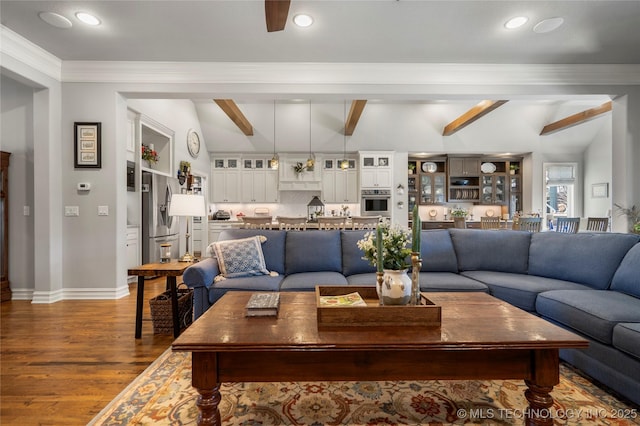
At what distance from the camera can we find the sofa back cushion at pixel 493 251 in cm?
310

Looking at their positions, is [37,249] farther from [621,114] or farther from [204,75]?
[621,114]

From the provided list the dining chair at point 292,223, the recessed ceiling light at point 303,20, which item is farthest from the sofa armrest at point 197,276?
the dining chair at point 292,223

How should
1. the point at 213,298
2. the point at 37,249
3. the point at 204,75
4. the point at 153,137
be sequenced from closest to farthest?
the point at 213,298
the point at 37,249
the point at 204,75
the point at 153,137

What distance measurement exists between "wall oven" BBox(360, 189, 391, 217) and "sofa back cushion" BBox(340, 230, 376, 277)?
4612 millimetres

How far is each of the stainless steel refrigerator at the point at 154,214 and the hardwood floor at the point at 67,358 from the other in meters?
1.58

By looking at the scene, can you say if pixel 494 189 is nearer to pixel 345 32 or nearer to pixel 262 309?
pixel 345 32

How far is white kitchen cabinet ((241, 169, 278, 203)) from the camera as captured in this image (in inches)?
319

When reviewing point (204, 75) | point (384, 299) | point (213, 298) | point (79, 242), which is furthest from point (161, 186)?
point (384, 299)

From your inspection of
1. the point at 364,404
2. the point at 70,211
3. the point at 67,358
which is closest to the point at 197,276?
the point at 67,358

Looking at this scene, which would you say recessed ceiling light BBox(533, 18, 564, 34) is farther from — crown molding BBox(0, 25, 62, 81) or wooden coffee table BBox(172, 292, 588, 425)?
crown molding BBox(0, 25, 62, 81)

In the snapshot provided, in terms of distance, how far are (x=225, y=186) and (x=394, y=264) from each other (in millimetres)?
7070

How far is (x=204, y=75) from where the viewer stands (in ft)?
13.1

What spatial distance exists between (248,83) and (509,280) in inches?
142

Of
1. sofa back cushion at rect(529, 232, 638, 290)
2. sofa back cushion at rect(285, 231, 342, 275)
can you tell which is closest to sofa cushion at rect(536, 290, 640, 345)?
sofa back cushion at rect(529, 232, 638, 290)
